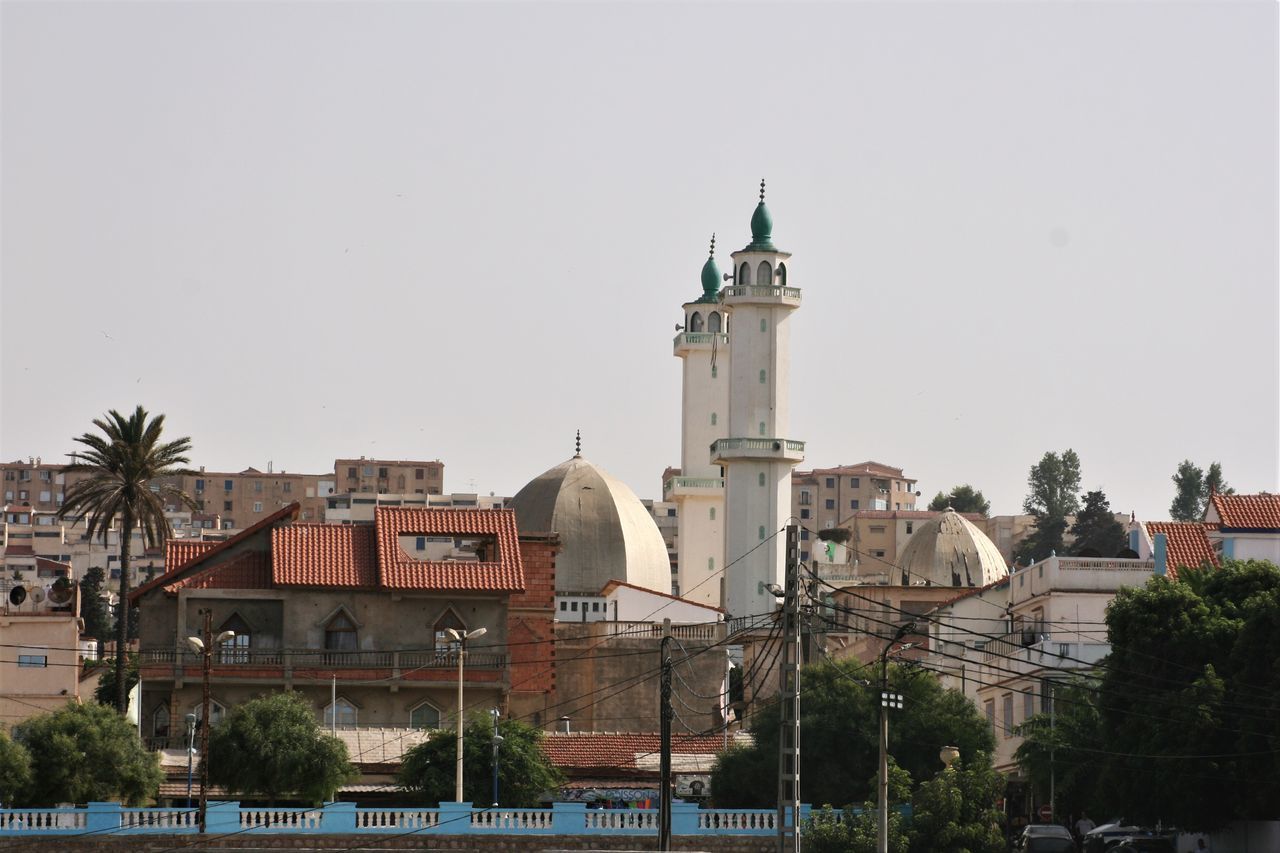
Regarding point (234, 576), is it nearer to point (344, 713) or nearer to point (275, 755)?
point (344, 713)

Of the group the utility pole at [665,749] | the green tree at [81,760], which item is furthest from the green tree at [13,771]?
the utility pole at [665,749]

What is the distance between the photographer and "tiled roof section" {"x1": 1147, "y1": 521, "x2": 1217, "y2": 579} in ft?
203

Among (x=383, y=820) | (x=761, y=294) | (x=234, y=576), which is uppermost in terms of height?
(x=761, y=294)

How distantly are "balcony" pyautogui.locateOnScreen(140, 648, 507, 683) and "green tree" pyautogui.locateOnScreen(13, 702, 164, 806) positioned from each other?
1132 cm

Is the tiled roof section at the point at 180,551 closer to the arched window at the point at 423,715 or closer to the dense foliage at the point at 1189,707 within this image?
the arched window at the point at 423,715

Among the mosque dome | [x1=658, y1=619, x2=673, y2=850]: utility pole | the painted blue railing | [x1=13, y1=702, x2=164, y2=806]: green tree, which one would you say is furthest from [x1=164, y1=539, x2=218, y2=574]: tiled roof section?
[x1=658, y1=619, x2=673, y2=850]: utility pole

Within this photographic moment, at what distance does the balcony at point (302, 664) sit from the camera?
61.7 meters

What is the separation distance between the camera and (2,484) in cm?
16862

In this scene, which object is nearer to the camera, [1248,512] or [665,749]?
[665,749]

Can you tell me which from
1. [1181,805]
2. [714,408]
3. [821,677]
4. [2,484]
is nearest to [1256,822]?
[1181,805]

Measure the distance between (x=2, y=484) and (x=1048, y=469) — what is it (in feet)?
242

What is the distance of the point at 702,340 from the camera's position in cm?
10406

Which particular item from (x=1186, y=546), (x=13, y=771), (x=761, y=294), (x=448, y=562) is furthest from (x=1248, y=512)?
(x=13, y=771)

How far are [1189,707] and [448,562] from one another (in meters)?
24.6
